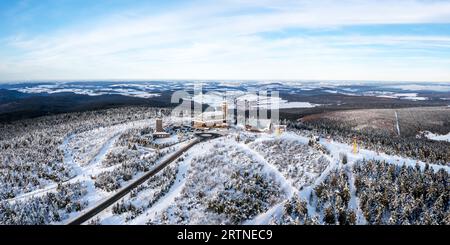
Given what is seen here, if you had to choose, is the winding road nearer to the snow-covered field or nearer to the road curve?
the road curve

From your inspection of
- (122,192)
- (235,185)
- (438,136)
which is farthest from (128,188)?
(438,136)

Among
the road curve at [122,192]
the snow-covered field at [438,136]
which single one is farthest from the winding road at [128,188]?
the snow-covered field at [438,136]

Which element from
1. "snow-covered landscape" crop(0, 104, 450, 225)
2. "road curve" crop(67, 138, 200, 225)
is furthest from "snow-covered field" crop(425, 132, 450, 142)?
"road curve" crop(67, 138, 200, 225)

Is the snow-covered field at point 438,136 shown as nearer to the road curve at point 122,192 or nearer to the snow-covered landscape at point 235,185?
the snow-covered landscape at point 235,185

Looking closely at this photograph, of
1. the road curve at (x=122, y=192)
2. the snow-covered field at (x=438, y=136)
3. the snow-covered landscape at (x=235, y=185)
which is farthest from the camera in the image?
the snow-covered field at (x=438, y=136)
